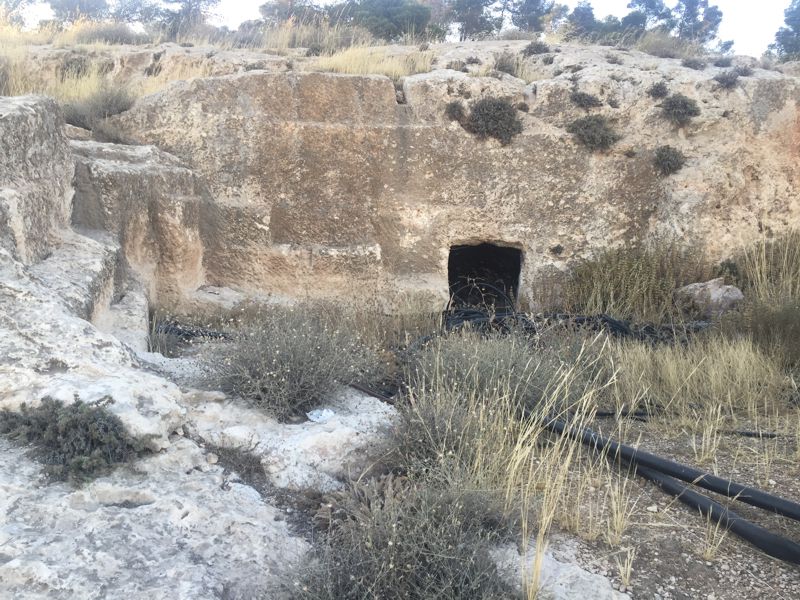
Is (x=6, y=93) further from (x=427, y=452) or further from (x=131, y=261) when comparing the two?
(x=427, y=452)

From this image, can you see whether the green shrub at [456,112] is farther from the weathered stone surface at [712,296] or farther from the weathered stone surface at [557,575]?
the weathered stone surface at [557,575]

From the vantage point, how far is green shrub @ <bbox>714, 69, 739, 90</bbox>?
25.0 ft

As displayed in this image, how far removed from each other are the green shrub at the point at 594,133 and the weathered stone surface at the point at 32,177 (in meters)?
5.23

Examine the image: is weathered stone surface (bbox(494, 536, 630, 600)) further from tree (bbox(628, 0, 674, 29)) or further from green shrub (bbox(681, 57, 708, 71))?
tree (bbox(628, 0, 674, 29))

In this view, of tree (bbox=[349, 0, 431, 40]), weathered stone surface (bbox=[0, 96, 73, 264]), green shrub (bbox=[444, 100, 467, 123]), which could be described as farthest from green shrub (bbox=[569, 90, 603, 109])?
tree (bbox=[349, 0, 431, 40])

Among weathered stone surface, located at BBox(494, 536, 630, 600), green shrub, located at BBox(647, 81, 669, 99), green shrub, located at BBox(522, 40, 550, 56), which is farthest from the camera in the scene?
green shrub, located at BBox(522, 40, 550, 56)

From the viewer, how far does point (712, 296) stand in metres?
6.68

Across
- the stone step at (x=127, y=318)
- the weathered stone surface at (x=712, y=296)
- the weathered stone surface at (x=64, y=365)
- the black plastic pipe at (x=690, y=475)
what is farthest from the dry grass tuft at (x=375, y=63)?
the black plastic pipe at (x=690, y=475)

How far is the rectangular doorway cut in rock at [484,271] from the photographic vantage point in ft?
27.1

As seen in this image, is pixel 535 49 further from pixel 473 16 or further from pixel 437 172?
pixel 473 16

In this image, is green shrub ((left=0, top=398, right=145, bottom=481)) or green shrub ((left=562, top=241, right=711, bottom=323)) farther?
green shrub ((left=562, top=241, right=711, bottom=323))

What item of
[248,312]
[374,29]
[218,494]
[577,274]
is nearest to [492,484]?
[218,494]

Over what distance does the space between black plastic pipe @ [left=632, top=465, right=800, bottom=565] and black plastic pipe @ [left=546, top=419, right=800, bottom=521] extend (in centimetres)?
5

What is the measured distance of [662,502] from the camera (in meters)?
3.08
